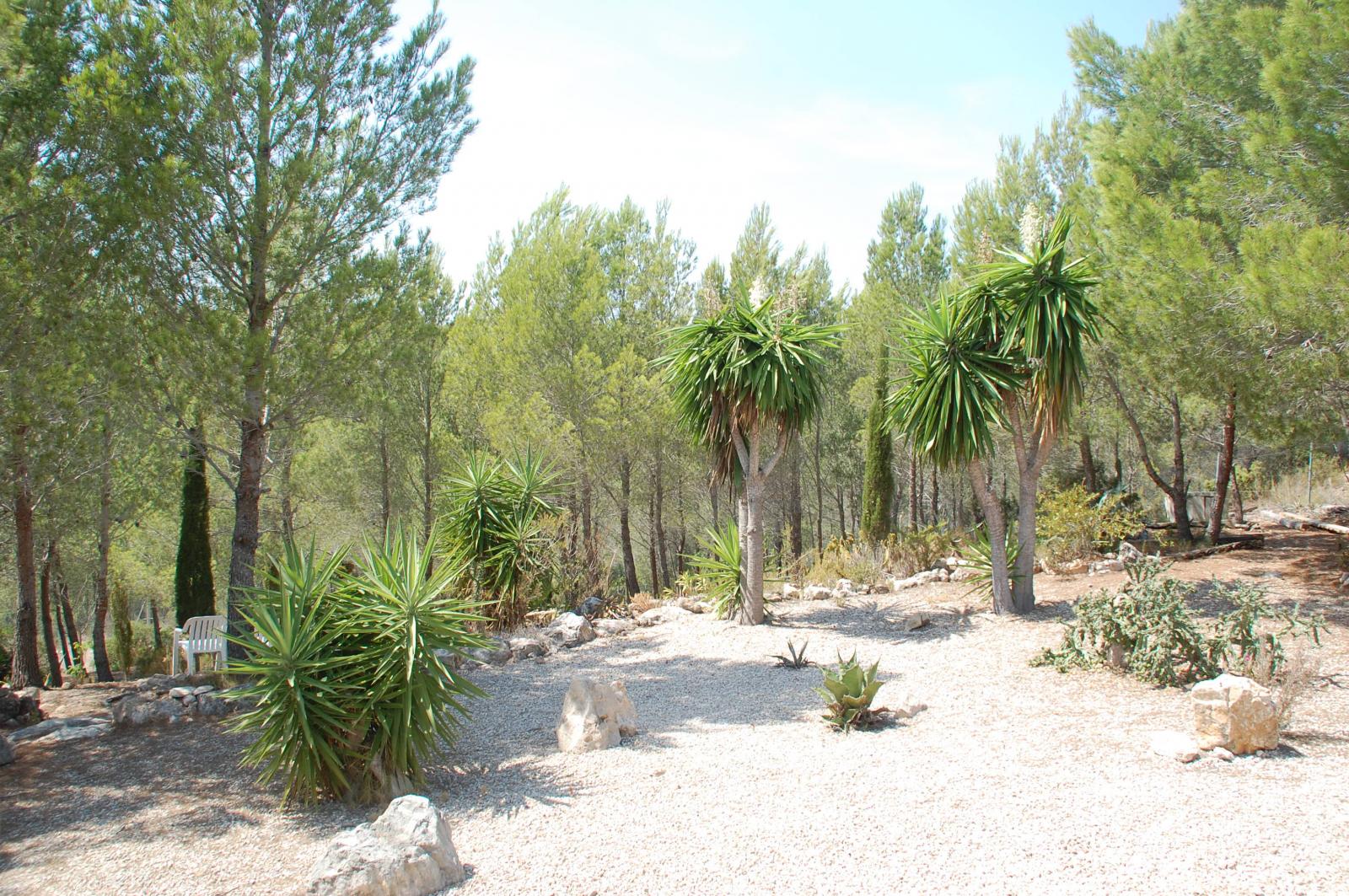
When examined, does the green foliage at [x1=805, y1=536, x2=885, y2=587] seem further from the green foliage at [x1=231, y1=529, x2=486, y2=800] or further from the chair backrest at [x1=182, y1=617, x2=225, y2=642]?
the chair backrest at [x1=182, y1=617, x2=225, y2=642]

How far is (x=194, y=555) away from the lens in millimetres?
14227

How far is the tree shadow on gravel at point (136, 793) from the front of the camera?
186 inches

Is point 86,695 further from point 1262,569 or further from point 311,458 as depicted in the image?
point 1262,569

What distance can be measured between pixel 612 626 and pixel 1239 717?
6.71 m

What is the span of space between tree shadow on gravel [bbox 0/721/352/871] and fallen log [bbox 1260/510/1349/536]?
1279 cm

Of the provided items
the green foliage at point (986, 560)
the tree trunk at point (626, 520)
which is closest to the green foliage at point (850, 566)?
the green foliage at point (986, 560)

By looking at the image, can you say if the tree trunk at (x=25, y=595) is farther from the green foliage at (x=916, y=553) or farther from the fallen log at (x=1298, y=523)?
the fallen log at (x=1298, y=523)

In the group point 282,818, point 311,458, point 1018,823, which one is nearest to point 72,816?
point 282,818

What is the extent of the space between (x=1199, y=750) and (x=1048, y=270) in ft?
15.9

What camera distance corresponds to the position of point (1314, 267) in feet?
19.6

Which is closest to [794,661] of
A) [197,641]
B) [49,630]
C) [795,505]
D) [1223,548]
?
[1223,548]

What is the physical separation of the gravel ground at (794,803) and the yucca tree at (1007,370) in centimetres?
209

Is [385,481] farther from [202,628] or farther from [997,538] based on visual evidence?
[997,538]

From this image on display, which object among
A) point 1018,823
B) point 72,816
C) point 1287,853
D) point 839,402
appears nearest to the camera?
point 1287,853
